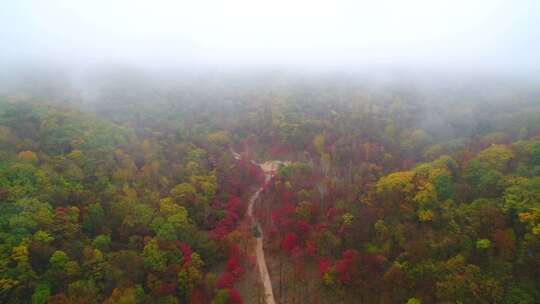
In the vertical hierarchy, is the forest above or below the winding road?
above

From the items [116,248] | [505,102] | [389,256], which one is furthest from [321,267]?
[505,102]

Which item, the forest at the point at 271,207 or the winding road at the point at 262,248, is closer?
the forest at the point at 271,207

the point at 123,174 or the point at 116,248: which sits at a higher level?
the point at 123,174

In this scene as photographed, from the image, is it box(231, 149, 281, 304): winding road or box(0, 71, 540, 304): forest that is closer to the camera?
box(0, 71, 540, 304): forest

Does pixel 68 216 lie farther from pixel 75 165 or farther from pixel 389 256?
pixel 389 256

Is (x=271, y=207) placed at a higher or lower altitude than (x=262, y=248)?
higher

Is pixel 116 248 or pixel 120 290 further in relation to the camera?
pixel 116 248

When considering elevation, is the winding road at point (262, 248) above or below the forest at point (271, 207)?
below

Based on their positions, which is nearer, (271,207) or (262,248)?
(262,248)
